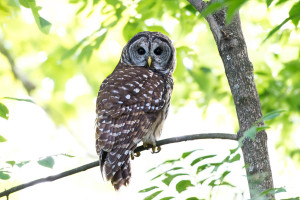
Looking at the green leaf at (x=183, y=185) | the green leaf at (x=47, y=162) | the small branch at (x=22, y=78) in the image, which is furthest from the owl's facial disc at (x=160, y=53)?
the small branch at (x=22, y=78)

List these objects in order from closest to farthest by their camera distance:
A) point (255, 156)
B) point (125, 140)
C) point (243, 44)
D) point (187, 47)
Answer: point (255, 156), point (243, 44), point (125, 140), point (187, 47)

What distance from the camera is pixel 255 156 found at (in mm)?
2639

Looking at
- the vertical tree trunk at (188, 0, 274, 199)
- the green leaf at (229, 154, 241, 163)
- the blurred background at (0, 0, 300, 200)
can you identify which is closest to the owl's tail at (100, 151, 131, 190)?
the blurred background at (0, 0, 300, 200)

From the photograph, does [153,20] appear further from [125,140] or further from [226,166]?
[226,166]

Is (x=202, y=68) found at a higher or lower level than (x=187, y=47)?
higher

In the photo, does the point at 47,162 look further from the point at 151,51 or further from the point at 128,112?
the point at 151,51

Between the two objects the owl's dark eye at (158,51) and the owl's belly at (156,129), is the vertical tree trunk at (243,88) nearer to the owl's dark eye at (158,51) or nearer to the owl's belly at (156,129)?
the owl's belly at (156,129)

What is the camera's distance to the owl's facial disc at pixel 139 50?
538cm

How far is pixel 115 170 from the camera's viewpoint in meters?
3.76

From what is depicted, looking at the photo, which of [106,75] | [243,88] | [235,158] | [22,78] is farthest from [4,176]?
[22,78]

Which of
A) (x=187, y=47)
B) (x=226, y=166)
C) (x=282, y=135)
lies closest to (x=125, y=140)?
(x=187, y=47)

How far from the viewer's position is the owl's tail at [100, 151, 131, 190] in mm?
3736

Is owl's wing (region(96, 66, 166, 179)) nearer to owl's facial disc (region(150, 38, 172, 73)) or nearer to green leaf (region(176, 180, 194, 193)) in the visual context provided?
owl's facial disc (region(150, 38, 172, 73))

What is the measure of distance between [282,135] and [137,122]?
A: 3349 millimetres
